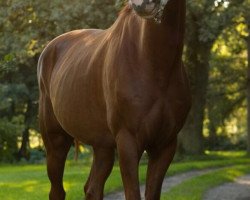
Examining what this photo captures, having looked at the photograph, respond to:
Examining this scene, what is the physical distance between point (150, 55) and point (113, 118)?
0.48 meters

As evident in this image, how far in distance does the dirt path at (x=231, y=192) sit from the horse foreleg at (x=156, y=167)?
600cm

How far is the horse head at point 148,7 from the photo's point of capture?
10.5 feet

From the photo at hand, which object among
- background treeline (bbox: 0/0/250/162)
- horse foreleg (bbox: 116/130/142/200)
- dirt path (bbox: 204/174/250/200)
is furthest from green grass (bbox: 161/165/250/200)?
horse foreleg (bbox: 116/130/142/200)

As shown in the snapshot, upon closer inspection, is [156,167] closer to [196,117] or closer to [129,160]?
[129,160]

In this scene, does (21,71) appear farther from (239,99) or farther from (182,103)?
(182,103)

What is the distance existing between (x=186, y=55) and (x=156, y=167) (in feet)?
59.2

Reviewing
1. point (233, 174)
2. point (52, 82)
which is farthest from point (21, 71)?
point (52, 82)

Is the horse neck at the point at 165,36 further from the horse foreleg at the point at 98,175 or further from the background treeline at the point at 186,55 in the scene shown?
the background treeline at the point at 186,55

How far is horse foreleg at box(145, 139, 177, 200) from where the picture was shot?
13.2 ft

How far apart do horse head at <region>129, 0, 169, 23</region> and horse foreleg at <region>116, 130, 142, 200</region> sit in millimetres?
842

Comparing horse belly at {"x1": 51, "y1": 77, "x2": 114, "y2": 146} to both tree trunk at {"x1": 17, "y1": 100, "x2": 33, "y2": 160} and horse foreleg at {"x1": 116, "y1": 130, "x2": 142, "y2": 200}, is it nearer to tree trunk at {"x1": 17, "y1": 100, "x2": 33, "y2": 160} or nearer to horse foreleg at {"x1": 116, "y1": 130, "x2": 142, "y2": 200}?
horse foreleg at {"x1": 116, "y1": 130, "x2": 142, "y2": 200}

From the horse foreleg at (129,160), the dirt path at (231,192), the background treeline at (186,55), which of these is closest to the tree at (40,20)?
the background treeline at (186,55)

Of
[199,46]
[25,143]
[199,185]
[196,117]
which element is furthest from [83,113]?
[25,143]

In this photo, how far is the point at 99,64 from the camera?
14.2ft
